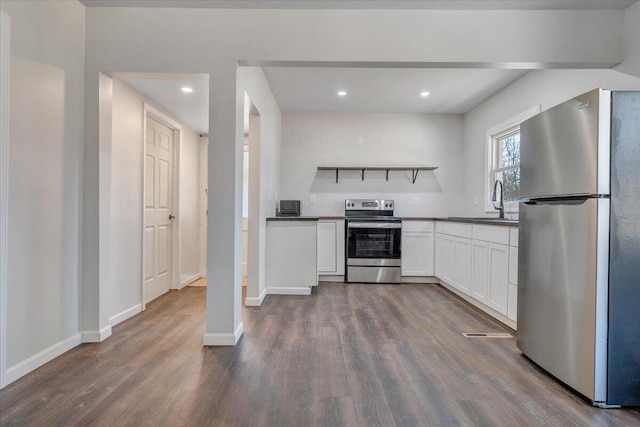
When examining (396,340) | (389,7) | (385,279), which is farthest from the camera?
(385,279)

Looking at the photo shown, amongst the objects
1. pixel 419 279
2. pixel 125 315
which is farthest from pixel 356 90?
pixel 125 315

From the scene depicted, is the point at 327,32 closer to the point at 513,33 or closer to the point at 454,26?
the point at 454,26

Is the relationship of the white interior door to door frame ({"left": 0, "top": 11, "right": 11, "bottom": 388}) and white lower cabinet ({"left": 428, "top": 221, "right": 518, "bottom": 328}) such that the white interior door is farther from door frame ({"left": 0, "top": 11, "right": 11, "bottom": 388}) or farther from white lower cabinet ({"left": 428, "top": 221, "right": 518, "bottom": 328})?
white lower cabinet ({"left": 428, "top": 221, "right": 518, "bottom": 328})

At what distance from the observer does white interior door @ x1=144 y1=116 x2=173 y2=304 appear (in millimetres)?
3465

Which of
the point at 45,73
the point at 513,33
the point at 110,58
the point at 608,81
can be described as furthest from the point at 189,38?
the point at 608,81

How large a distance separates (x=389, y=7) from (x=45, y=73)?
2.21m

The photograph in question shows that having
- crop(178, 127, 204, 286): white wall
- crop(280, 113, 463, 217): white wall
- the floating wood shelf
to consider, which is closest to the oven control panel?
crop(280, 113, 463, 217): white wall

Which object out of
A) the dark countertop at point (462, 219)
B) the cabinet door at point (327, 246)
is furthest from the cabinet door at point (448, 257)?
the cabinet door at point (327, 246)

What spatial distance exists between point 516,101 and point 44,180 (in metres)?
4.25

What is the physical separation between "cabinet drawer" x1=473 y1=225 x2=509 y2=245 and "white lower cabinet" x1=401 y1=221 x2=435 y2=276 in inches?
45.4

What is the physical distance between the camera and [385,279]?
4.44 m

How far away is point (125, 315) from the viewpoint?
291 cm

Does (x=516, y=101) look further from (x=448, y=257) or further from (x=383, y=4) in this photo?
(x=383, y=4)

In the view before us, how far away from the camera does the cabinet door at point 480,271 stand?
3076 millimetres
